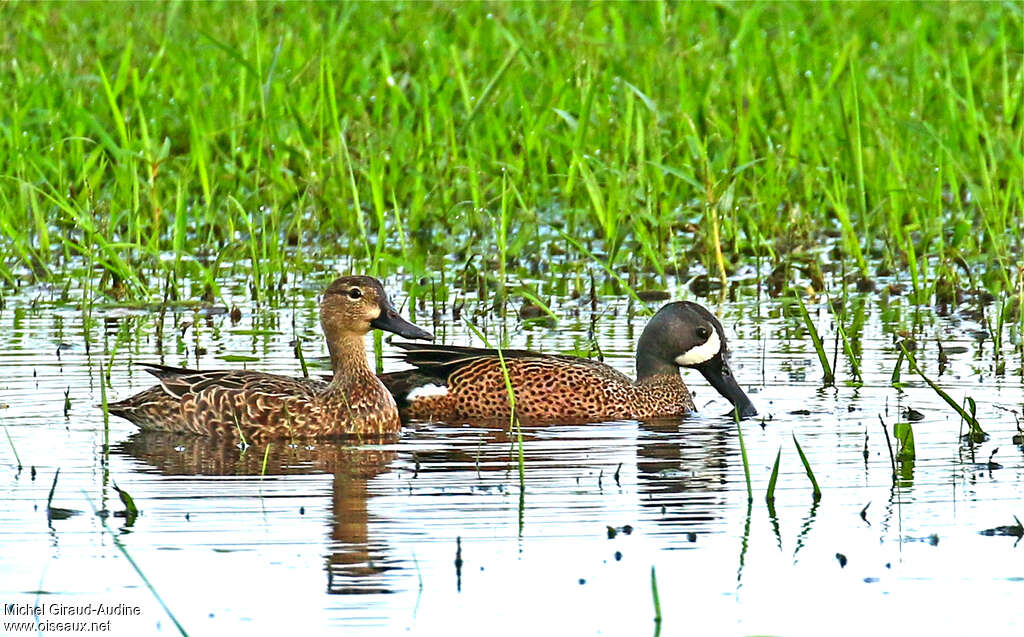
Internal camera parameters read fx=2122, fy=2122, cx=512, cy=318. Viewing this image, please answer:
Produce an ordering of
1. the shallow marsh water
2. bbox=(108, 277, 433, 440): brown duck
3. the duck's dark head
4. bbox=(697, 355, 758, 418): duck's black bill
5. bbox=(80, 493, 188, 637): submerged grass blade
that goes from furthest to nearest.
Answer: the duck's dark head, bbox=(697, 355, 758, 418): duck's black bill, bbox=(108, 277, 433, 440): brown duck, the shallow marsh water, bbox=(80, 493, 188, 637): submerged grass blade

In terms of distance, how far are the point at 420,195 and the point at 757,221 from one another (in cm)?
192

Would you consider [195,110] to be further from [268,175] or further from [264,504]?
[264,504]

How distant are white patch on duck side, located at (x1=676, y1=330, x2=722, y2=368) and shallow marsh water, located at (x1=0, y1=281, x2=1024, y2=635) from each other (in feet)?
0.68

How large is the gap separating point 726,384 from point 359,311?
148 centimetres

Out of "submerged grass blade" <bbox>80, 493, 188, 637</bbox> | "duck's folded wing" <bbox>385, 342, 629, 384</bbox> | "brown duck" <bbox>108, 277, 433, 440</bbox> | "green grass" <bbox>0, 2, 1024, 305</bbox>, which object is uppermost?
"green grass" <bbox>0, 2, 1024, 305</bbox>

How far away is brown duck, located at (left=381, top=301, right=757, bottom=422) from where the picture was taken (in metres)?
8.38

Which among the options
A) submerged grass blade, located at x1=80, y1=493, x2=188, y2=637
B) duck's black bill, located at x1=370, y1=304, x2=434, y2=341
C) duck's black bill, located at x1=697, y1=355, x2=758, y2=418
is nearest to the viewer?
submerged grass blade, located at x1=80, y1=493, x2=188, y2=637

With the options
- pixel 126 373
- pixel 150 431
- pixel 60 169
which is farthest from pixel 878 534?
pixel 60 169

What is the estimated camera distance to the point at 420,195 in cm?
1191

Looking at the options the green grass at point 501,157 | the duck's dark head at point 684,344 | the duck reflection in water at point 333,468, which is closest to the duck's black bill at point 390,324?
the duck reflection in water at point 333,468

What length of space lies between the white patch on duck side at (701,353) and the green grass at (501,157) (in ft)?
4.28

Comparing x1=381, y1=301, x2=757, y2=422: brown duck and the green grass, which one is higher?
the green grass

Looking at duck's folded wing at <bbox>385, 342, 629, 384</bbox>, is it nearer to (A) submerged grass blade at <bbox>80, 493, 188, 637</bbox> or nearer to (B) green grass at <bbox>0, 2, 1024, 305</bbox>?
(B) green grass at <bbox>0, 2, 1024, 305</bbox>

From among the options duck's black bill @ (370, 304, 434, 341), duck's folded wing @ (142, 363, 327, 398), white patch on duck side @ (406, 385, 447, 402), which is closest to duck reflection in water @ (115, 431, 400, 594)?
Result: duck's folded wing @ (142, 363, 327, 398)
